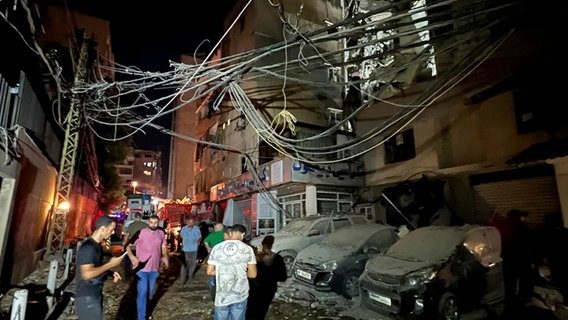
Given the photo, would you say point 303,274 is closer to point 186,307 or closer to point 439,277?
point 186,307

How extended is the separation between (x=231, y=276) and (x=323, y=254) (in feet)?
14.8

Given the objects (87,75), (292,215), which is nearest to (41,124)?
(87,75)

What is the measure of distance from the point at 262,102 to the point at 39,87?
1166 centimetres

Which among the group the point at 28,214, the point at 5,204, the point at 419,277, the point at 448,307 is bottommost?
the point at 448,307

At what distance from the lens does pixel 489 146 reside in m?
11.2

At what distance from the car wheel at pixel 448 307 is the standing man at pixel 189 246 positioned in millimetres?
6656

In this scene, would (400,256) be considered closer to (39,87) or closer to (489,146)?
(489,146)

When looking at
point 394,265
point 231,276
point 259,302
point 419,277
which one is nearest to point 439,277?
point 419,277

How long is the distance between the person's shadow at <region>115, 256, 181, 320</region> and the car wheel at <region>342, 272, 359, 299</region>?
4.49 meters

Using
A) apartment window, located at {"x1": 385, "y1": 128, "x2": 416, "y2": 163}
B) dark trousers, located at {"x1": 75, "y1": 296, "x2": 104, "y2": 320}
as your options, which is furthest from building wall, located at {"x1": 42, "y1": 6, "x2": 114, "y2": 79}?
dark trousers, located at {"x1": 75, "y1": 296, "x2": 104, "y2": 320}

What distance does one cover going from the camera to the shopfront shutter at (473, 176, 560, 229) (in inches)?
375

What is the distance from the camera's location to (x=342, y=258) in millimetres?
7430

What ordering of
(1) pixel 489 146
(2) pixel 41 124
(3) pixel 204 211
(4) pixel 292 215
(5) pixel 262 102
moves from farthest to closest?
1. (3) pixel 204 211
2. (5) pixel 262 102
3. (4) pixel 292 215
4. (1) pixel 489 146
5. (2) pixel 41 124

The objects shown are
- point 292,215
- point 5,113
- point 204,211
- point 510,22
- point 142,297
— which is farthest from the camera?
point 204,211
